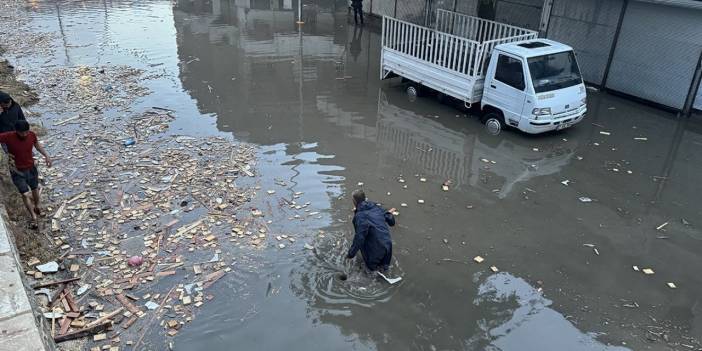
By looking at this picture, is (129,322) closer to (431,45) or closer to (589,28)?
(431,45)

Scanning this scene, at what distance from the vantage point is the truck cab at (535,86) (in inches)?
448

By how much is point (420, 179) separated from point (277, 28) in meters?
15.3

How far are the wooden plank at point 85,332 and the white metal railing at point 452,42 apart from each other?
9649 millimetres

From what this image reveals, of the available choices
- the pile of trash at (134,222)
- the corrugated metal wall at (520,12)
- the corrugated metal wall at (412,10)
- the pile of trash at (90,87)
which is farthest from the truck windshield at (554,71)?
the corrugated metal wall at (412,10)

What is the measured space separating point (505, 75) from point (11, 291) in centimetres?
1031

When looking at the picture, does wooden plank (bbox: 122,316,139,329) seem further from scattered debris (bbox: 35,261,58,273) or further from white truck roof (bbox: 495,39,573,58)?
white truck roof (bbox: 495,39,573,58)

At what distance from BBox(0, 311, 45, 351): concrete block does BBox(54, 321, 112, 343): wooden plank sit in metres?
1.04

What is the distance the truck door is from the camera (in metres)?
11.5

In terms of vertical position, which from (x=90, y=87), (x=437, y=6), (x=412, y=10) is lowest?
(x=90, y=87)

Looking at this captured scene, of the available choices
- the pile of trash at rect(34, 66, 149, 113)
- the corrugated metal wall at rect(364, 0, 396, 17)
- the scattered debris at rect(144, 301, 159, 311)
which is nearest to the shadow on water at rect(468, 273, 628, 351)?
the scattered debris at rect(144, 301, 159, 311)

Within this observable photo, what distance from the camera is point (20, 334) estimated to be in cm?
508

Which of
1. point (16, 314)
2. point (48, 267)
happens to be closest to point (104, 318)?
point (16, 314)

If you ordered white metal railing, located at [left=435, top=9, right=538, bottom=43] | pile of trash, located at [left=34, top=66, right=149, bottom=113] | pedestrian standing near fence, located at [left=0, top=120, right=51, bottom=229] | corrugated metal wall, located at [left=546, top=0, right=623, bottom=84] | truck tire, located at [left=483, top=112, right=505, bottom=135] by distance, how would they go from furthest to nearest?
white metal railing, located at [left=435, top=9, right=538, bottom=43], corrugated metal wall, located at [left=546, top=0, right=623, bottom=84], pile of trash, located at [left=34, top=66, right=149, bottom=113], truck tire, located at [left=483, top=112, right=505, bottom=135], pedestrian standing near fence, located at [left=0, top=120, right=51, bottom=229]

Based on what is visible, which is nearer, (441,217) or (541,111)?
(441,217)
